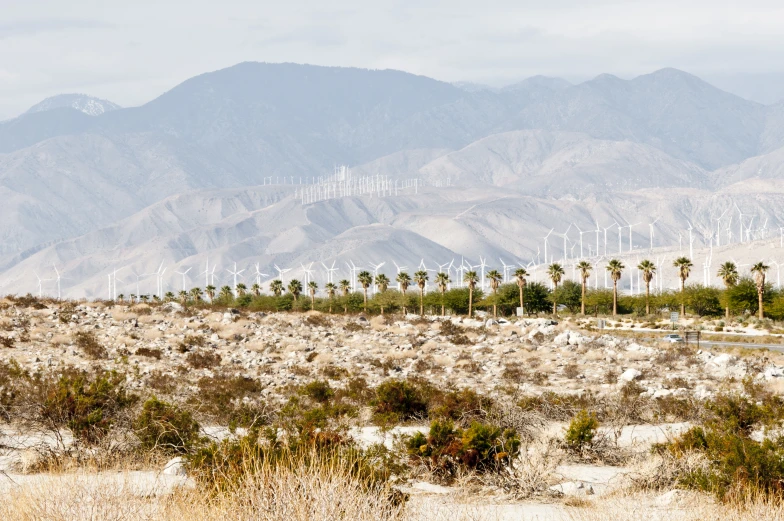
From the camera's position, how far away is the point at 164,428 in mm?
20859

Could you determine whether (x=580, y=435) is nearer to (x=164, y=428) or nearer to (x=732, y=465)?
(x=732, y=465)

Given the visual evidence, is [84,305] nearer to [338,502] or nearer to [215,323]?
[215,323]

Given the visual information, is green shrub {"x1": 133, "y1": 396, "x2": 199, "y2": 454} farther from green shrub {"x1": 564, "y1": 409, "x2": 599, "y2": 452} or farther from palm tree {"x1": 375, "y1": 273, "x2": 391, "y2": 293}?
palm tree {"x1": 375, "y1": 273, "x2": 391, "y2": 293}

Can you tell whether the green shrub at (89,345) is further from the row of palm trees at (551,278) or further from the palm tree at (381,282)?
the palm tree at (381,282)

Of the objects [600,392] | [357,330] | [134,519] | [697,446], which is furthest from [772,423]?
[357,330]

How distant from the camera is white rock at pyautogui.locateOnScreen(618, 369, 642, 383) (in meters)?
38.7

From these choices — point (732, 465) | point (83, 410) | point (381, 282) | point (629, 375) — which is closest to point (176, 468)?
point (83, 410)

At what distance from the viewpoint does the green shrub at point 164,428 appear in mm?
21094

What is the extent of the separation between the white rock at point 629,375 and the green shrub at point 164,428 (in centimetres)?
2185

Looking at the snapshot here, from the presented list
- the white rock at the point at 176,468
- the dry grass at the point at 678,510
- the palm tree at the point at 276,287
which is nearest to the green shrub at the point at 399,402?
the white rock at the point at 176,468

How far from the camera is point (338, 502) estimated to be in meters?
11.9

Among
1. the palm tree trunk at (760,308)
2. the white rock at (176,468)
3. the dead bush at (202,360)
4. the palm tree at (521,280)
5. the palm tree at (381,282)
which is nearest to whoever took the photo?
the white rock at (176,468)

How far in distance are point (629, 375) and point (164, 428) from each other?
77.9ft

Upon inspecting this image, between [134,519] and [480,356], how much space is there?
3409 cm
